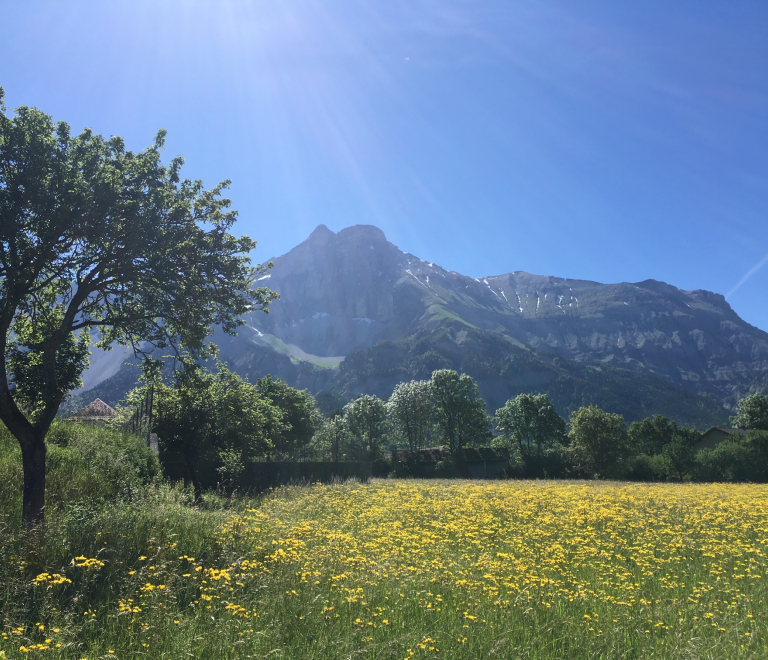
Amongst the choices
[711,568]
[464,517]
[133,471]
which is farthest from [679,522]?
[133,471]

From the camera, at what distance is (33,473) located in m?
9.59

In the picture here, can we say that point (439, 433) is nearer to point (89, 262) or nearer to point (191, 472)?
point (191, 472)

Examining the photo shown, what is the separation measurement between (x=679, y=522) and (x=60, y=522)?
15.3 meters

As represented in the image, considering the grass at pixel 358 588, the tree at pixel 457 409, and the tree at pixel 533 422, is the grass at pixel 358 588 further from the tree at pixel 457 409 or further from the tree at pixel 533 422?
the tree at pixel 533 422

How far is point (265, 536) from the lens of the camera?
32.1 ft

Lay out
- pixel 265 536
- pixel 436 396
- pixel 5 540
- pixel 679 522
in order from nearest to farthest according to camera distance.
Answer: pixel 5 540, pixel 265 536, pixel 679 522, pixel 436 396

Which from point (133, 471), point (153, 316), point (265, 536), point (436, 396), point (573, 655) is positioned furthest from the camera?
point (436, 396)

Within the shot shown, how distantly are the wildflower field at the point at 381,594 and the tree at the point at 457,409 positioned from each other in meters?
66.6

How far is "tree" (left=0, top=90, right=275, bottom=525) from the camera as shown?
977cm

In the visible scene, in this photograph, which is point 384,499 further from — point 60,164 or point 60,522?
point 60,164

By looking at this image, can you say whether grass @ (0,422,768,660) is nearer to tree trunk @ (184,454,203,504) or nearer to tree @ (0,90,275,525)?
tree @ (0,90,275,525)

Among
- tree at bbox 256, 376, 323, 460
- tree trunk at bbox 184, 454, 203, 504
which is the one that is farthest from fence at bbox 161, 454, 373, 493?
tree at bbox 256, 376, 323, 460

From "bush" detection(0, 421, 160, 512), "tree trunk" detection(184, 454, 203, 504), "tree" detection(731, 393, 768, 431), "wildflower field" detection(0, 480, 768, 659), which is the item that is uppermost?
"bush" detection(0, 421, 160, 512)

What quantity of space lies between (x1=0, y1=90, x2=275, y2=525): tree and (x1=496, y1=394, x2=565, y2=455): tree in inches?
3064
